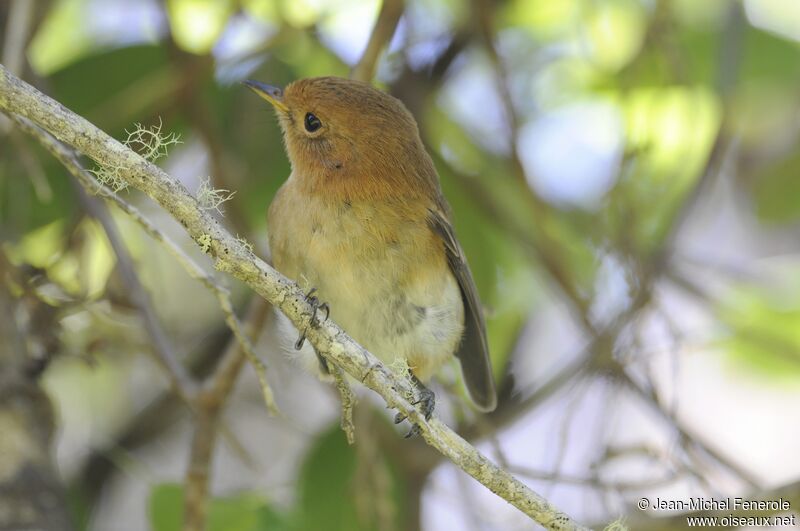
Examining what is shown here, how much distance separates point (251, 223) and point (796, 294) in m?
2.13

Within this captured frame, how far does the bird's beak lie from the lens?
123 inches

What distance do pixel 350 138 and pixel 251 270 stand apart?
1200 mm

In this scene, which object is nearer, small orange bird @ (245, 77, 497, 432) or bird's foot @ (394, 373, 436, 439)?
bird's foot @ (394, 373, 436, 439)

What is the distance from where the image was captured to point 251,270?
1.94 metres

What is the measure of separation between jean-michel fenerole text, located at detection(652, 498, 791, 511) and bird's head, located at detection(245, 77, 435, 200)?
1268mm

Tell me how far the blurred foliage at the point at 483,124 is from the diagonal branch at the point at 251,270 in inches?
52.5

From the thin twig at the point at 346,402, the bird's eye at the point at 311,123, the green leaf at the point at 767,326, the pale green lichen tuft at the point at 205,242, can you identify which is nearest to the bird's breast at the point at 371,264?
the bird's eye at the point at 311,123

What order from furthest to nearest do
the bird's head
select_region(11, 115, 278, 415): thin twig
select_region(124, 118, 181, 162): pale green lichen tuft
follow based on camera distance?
the bird's head < select_region(11, 115, 278, 415): thin twig < select_region(124, 118, 181, 162): pale green lichen tuft

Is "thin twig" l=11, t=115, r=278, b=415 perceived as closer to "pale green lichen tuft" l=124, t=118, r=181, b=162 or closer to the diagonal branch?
"pale green lichen tuft" l=124, t=118, r=181, b=162

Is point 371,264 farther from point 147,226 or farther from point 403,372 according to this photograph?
point 147,226

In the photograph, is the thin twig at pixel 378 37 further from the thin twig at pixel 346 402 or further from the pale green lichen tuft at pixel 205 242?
the pale green lichen tuft at pixel 205 242

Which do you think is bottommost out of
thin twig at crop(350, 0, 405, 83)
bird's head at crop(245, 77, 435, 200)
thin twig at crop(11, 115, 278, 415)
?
thin twig at crop(11, 115, 278, 415)

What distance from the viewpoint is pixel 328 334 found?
6.97 feet

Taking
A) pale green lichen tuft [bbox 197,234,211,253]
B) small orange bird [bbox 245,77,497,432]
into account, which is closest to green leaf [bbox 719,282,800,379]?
small orange bird [bbox 245,77,497,432]
